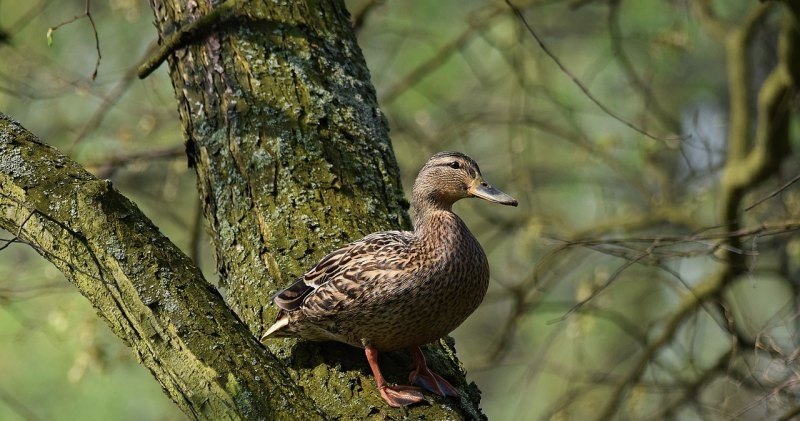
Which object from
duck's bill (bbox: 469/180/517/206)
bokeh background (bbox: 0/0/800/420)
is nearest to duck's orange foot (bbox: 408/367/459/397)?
duck's bill (bbox: 469/180/517/206)

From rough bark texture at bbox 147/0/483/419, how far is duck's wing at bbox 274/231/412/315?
18 cm

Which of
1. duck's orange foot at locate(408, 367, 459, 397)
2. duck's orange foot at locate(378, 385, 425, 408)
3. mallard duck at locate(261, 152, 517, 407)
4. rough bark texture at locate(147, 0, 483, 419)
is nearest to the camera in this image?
duck's orange foot at locate(378, 385, 425, 408)

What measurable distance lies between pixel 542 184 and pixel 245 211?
17.1 feet

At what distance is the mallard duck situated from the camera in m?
3.81

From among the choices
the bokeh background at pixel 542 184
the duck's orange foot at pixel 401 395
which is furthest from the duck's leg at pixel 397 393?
the bokeh background at pixel 542 184

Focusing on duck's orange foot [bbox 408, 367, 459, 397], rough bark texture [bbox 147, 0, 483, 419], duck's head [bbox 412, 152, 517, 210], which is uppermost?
rough bark texture [bbox 147, 0, 483, 419]

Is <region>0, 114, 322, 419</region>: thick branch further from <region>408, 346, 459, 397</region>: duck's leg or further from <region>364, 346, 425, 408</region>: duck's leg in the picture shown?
<region>408, 346, 459, 397</region>: duck's leg

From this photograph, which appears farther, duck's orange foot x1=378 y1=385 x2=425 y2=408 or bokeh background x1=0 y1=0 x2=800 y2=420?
bokeh background x1=0 y1=0 x2=800 y2=420

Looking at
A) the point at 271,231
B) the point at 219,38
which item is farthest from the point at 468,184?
the point at 219,38

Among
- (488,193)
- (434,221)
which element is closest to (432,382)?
(434,221)

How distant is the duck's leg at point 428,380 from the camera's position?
3688mm

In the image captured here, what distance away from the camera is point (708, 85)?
1305cm

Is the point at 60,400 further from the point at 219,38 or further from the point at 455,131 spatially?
the point at 219,38

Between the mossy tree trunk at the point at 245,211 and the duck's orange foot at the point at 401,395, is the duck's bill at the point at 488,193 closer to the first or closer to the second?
the mossy tree trunk at the point at 245,211
